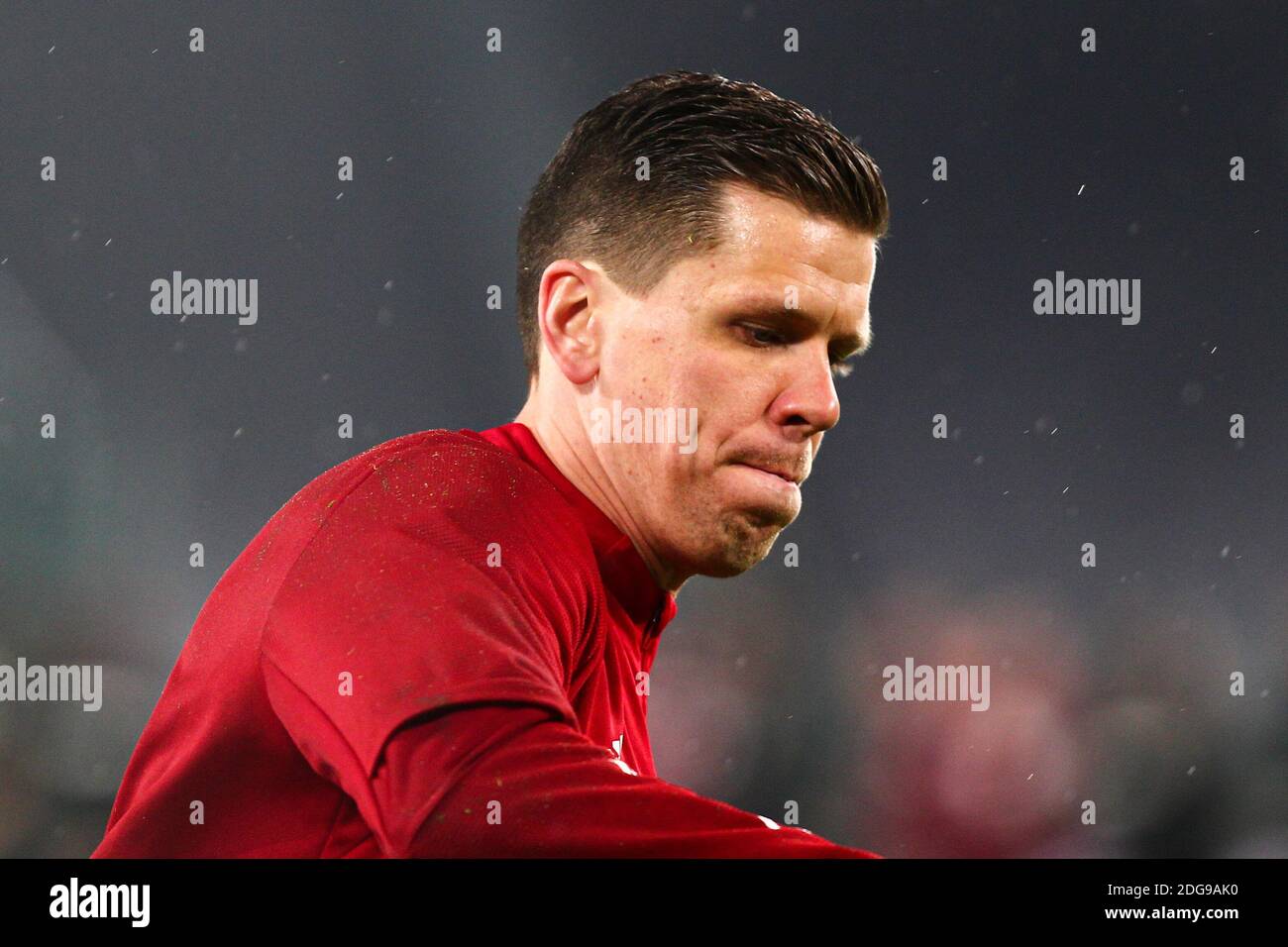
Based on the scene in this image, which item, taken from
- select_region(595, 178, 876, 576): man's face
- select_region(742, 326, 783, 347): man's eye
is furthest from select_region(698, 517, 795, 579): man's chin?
select_region(742, 326, 783, 347): man's eye

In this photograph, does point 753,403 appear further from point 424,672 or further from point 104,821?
point 104,821

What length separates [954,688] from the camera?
9.42 ft

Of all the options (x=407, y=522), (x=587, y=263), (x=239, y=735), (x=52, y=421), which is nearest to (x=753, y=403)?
(x=587, y=263)

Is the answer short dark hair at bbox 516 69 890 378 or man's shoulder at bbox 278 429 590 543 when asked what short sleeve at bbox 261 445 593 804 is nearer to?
man's shoulder at bbox 278 429 590 543

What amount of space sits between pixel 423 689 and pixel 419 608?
0.24ft

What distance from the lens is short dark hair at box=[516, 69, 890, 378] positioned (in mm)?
1172

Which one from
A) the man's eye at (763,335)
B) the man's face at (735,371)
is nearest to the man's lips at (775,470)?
the man's face at (735,371)

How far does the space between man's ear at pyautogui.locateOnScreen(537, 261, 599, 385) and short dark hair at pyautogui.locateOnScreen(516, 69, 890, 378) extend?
1.1 inches

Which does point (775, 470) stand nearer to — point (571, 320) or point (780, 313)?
point (780, 313)

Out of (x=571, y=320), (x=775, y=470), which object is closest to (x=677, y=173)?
(x=571, y=320)

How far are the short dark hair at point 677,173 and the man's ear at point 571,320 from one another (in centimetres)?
3

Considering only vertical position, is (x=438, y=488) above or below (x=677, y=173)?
below

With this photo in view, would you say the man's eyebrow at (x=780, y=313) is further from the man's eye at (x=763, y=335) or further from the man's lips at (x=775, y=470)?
the man's lips at (x=775, y=470)

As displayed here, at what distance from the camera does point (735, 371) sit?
3.75ft
